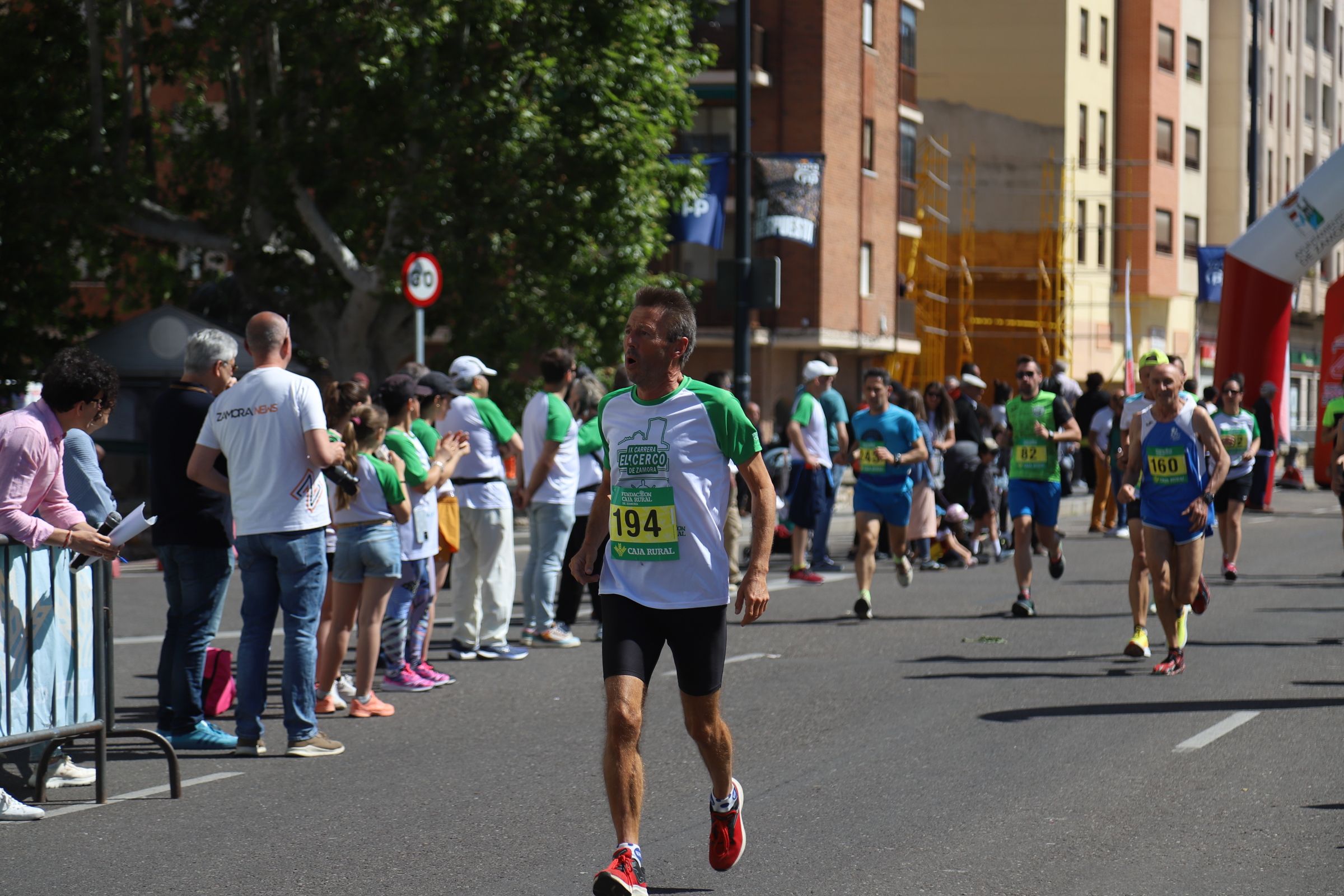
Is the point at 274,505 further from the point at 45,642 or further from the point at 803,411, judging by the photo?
the point at 803,411

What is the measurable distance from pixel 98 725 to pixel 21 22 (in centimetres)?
1798

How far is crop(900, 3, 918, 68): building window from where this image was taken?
146 feet

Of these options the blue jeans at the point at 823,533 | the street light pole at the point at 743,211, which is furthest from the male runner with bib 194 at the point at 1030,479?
the street light pole at the point at 743,211

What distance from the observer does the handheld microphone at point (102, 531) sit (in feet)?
22.7

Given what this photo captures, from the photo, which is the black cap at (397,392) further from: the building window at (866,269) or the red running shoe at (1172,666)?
the building window at (866,269)

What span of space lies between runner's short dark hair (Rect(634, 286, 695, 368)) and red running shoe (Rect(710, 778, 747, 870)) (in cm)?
143

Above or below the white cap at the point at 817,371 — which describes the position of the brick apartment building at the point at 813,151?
above

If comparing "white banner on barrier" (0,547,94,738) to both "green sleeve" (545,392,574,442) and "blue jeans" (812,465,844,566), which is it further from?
"blue jeans" (812,465,844,566)

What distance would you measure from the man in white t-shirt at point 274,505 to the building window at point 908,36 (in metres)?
38.5

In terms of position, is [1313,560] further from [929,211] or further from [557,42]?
[929,211]

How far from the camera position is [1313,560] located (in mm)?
18547

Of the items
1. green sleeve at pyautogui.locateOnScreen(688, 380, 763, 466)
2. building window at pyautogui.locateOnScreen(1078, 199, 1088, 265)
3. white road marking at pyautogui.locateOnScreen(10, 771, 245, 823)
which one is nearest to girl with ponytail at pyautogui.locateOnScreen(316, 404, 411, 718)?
white road marking at pyautogui.locateOnScreen(10, 771, 245, 823)

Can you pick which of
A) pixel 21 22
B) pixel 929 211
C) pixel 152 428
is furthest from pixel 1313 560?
pixel 929 211

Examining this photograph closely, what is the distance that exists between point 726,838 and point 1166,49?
5369cm
